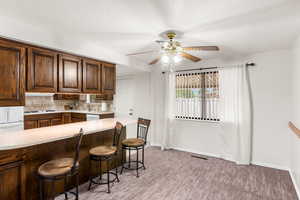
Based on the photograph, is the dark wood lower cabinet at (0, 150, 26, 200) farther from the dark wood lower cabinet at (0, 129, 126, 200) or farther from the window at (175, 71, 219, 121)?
the window at (175, 71, 219, 121)

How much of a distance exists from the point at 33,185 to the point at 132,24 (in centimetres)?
242

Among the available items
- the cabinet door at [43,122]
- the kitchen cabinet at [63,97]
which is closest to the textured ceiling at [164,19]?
the cabinet door at [43,122]

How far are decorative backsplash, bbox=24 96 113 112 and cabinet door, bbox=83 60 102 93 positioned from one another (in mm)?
2245

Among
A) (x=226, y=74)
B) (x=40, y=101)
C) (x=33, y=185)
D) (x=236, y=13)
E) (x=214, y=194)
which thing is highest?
(x=236, y=13)

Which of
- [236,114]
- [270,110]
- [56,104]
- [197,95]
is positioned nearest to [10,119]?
[56,104]

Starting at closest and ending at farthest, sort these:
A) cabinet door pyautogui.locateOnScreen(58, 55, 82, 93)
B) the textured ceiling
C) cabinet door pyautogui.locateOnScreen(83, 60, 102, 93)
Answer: the textured ceiling < cabinet door pyautogui.locateOnScreen(58, 55, 82, 93) < cabinet door pyautogui.locateOnScreen(83, 60, 102, 93)

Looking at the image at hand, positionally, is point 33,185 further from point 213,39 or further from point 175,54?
point 213,39

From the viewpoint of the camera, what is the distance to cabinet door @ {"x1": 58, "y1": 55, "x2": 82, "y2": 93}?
2809 mm

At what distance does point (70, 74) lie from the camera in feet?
9.65

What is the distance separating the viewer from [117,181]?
111 inches

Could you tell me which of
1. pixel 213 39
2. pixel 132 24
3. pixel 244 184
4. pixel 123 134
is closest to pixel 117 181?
pixel 123 134

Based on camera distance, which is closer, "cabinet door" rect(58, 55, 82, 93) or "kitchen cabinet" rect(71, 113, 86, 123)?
"cabinet door" rect(58, 55, 82, 93)

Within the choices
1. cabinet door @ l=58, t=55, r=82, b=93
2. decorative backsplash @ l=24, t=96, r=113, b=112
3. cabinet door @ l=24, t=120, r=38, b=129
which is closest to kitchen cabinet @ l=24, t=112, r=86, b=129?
cabinet door @ l=24, t=120, r=38, b=129

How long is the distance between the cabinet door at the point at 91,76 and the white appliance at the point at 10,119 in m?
2.26
